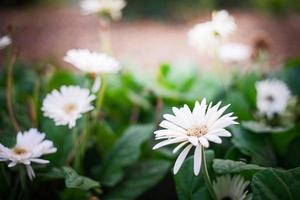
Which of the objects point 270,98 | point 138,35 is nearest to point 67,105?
point 270,98

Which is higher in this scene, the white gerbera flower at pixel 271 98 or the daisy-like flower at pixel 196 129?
the white gerbera flower at pixel 271 98

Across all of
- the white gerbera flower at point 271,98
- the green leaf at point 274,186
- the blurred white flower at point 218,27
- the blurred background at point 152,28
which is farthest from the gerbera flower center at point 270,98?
the blurred background at point 152,28

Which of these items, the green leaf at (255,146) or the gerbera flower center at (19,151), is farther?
the green leaf at (255,146)

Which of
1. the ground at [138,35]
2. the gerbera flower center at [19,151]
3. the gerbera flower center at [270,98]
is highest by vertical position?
the ground at [138,35]

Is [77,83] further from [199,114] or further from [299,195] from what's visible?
[299,195]

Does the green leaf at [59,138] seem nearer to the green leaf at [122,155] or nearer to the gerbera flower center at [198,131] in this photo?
the green leaf at [122,155]

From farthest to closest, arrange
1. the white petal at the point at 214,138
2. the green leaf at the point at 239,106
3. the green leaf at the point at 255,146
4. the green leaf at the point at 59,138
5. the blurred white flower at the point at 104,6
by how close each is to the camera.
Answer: the blurred white flower at the point at 104,6
the green leaf at the point at 239,106
the green leaf at the point at 59,138
the green leaf at the point at 255,146
the white petal at the point at 214,138

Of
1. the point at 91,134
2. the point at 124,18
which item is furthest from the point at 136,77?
the point at 124,18

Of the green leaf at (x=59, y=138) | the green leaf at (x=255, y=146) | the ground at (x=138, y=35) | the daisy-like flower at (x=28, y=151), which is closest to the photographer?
the daisy-like flower at (x=28, y=151)
